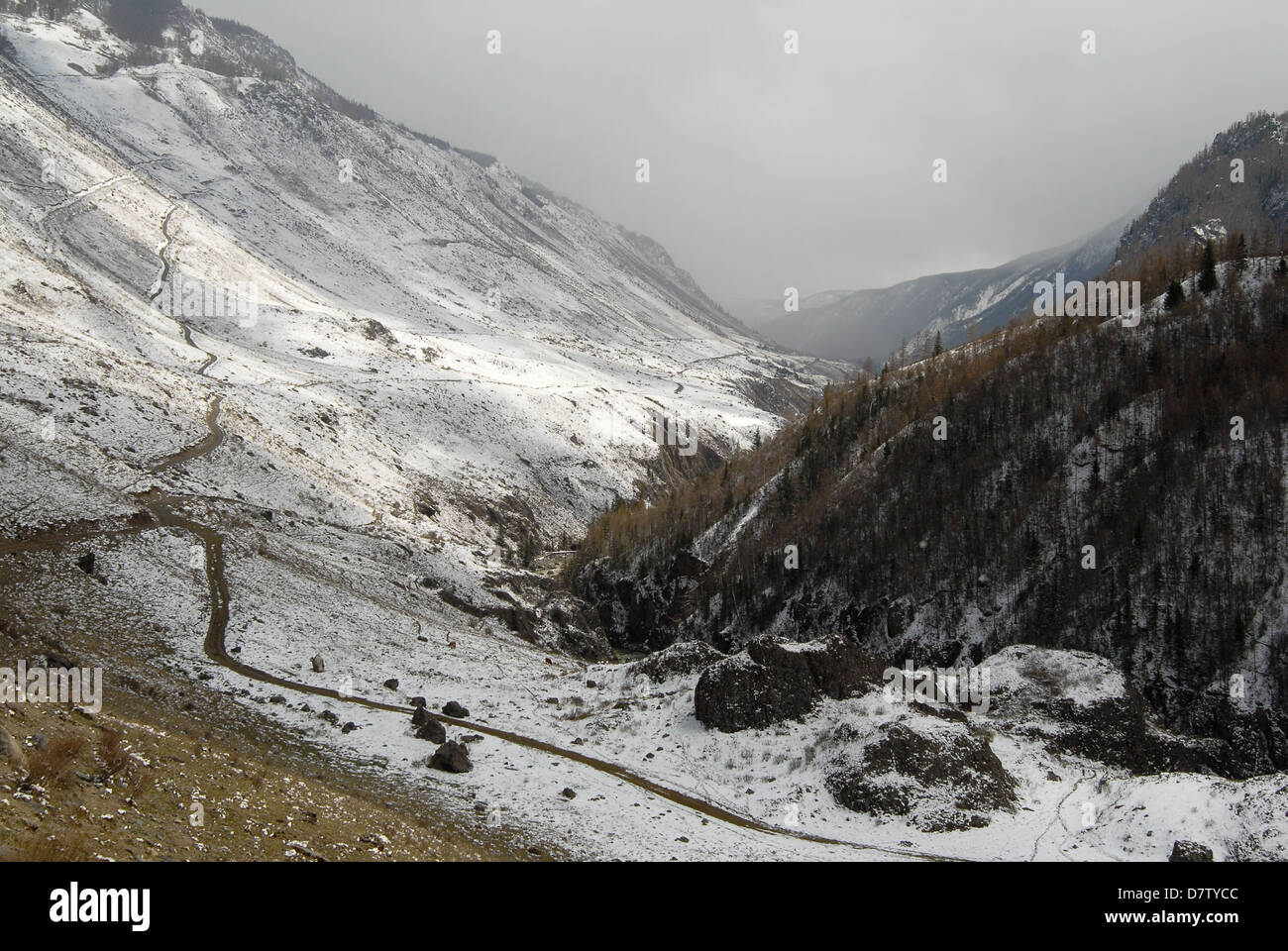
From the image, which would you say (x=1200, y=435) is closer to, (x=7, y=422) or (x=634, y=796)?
(x=634, y=796)

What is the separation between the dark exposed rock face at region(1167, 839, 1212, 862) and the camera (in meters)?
25.2

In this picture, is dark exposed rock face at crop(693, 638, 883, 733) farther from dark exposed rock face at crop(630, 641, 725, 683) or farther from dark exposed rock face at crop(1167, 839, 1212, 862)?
dark exposed rock face at crop(1167, 839, 1212, 862)

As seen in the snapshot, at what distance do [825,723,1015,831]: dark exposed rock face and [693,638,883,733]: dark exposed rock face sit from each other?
16.2ft

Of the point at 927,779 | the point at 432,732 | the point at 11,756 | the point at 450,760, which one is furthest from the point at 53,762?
the point at 927,779

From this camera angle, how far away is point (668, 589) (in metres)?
90.7

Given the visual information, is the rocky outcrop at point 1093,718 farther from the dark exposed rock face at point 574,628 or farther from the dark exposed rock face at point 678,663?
the dark exposed rock face at point 574,628

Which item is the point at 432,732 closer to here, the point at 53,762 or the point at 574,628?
the point at 53,762

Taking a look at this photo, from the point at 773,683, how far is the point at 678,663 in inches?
278

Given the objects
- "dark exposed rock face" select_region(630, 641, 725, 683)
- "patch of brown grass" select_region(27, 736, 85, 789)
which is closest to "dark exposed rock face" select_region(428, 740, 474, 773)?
"patch of brown grass" select_region(27, 736, 85, 789)

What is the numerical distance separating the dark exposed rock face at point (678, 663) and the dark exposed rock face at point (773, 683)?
4211mm

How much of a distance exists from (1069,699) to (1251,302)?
50087mm

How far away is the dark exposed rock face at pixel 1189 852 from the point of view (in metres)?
25.2

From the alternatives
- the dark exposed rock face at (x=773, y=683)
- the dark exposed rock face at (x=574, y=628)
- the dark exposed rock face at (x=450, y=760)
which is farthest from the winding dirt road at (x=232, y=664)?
the dark exposed rock face at (x=574, y=628)
